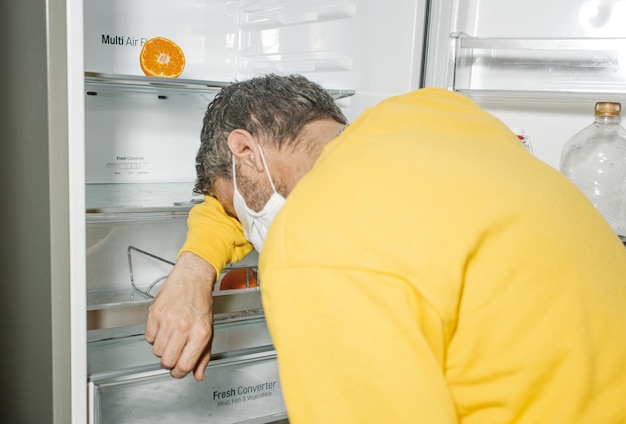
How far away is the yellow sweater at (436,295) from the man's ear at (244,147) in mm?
342

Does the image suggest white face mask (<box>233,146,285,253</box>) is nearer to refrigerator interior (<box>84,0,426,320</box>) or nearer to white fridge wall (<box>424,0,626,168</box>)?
refrigerator interior (<box>84,0,426,320</box>)

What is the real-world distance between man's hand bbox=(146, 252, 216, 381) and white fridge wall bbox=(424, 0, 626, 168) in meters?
0.65

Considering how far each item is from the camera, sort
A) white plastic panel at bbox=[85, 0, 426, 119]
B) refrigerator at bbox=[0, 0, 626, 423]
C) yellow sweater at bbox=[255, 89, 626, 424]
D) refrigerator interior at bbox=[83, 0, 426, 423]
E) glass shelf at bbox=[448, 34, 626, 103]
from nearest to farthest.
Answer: yellow sweater at bbox=[255, 89, 626, 424]
refrigerator at bbox=[0, 0, 626, 423]
glass shelf at bbox=[448, 34, 626, 103]
refrigerator interior at bbox=[83, 0, 426, 423]
white plastic panel at bbox=[85, 0, 426, 119]

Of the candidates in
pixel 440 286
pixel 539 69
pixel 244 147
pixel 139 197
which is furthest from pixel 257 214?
pixel 539 69

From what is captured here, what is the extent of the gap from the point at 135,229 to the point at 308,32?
616 millimetres

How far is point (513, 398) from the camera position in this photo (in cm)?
62

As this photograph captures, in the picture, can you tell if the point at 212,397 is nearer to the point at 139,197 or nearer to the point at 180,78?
the point at 139,197

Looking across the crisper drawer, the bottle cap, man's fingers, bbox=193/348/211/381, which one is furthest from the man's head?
the bottle cap

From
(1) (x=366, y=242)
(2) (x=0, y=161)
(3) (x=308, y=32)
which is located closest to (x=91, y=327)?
(2) (x=0, y=161)

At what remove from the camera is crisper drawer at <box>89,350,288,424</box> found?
1.18 metres

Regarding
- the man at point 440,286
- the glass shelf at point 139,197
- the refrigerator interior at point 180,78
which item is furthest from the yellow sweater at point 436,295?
the refrigerator interior at point 180,78

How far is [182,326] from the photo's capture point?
3.21ft

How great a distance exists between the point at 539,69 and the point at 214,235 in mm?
686

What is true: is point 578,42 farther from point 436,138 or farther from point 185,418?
point 185,418
